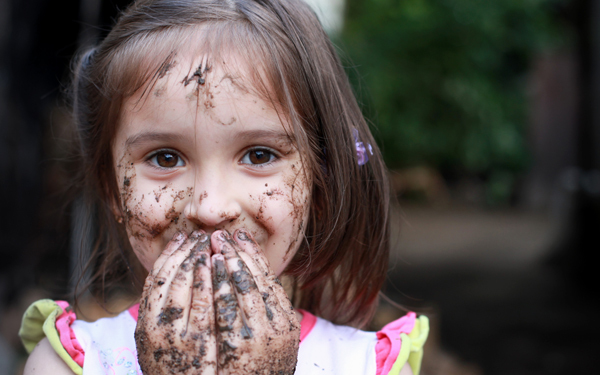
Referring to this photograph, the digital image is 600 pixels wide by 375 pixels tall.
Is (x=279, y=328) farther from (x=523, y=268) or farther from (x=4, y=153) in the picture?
(x=523, y=268)

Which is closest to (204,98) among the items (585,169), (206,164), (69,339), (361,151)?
(206,164)

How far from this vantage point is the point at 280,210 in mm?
1246

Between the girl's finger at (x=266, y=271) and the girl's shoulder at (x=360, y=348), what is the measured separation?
11.2 inches

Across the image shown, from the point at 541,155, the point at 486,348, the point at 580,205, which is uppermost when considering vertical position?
the point at 580,205

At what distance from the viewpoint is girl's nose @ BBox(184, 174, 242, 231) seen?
1151 mm

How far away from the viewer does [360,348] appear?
4.56 ft

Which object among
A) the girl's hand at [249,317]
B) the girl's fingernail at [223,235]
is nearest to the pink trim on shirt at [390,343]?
the girl's hand at [249,317]

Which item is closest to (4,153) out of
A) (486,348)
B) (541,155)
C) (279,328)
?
(279,328)

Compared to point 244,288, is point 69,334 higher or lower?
lower

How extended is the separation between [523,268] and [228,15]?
7211 millimetres

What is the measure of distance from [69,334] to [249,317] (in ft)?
1.85

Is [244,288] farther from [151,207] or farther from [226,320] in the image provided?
[151,207]

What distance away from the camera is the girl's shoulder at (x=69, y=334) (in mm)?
1247

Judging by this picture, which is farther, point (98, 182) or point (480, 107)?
point (480, 107)
